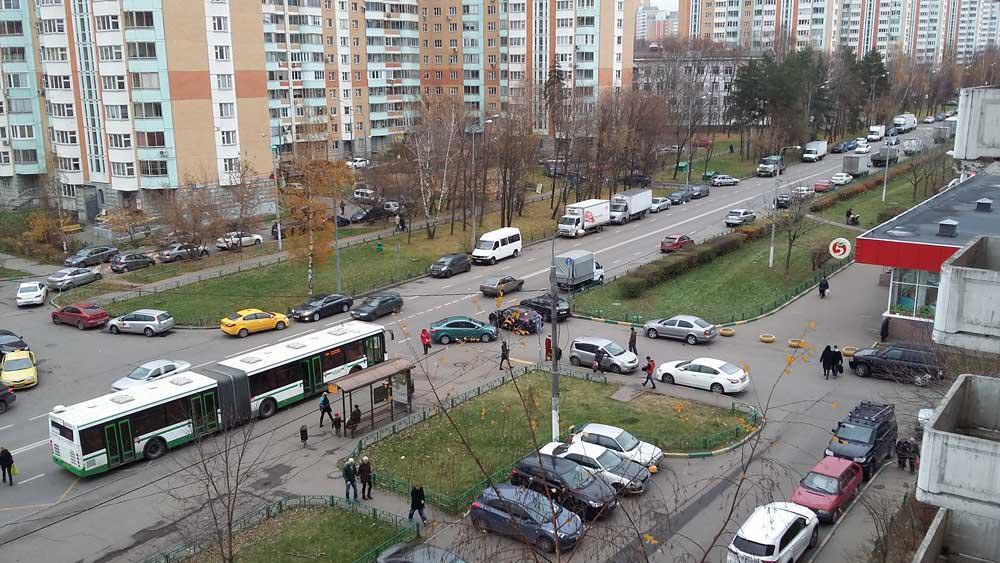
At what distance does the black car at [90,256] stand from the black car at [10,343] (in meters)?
16.1

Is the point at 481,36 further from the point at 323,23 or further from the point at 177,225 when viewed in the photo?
the point at 177,225

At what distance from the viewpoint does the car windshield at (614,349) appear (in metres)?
30.7

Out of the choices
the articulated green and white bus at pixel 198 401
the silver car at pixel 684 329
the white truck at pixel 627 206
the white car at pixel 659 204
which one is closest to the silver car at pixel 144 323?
the articulated green and white bus at pixel 198 401

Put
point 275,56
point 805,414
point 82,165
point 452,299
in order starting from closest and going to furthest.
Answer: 1. point 805,414
2. point 452,299
3. point 82,165
4. point 275,56

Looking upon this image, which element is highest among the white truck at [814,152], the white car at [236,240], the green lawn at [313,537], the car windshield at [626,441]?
the white truck at [814,152]

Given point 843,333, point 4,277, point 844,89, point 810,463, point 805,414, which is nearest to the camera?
point 810,463

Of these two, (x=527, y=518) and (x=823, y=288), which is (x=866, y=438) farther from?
(x=823, y=288)

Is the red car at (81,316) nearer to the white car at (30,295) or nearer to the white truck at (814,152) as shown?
the white car at (30,295)

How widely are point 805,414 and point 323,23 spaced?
2925 inches

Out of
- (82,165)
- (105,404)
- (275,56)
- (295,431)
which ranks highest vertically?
(275,56)

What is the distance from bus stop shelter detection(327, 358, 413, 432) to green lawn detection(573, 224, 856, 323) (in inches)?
513

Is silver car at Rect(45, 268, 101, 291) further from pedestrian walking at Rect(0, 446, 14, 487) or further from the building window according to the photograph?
the building window

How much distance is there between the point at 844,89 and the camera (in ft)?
317

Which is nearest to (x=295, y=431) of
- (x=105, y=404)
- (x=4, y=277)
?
(x=105, y=404)
